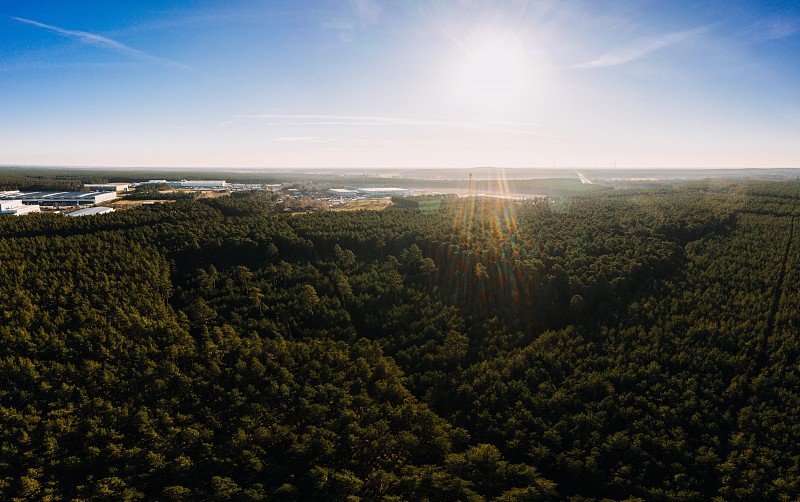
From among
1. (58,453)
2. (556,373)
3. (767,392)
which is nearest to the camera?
(58,453)

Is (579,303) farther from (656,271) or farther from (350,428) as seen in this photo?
(350,428)

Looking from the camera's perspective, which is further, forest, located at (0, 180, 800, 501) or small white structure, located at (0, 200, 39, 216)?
small white structure, located at (0, 200, 39, 216)

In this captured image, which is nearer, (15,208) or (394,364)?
(394,364)

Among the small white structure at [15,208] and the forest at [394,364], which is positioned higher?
the small white structure at [15,208]

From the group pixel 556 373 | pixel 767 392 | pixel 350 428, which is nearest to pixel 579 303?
pixel 556 373

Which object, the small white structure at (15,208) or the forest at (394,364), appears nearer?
the forest at (394,364)

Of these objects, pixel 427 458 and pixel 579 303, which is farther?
pixel 579 303

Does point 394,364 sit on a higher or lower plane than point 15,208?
lower

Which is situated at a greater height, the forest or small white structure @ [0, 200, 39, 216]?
small white structure @ [0, 200, 39, 216]
